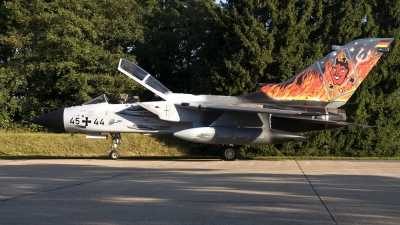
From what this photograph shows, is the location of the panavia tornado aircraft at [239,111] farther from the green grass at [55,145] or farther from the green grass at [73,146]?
the green grass at [55,145]

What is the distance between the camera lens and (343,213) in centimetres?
651

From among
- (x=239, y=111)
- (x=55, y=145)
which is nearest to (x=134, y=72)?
(x=239, y=111)

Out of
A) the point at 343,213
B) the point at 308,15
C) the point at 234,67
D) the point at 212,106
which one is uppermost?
the point at 308,15

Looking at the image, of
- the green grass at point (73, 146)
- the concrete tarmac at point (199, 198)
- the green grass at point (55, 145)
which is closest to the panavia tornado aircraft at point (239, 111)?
the green grass at point (73, 146)

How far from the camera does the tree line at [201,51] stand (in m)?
23.6

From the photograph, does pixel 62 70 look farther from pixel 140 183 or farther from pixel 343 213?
pixel 343 213

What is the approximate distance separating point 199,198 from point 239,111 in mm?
9364

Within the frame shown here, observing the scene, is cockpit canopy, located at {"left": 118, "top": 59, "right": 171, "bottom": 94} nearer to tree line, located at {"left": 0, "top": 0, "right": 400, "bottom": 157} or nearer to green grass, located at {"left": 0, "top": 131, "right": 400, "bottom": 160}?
green grass, located at {"left": 0, "top": 131, "right": 400, "bottom": 160}

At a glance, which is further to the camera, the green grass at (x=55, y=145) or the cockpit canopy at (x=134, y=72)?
the green grass at (x=55, y=145)

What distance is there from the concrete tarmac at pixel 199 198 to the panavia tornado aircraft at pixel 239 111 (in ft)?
18.7

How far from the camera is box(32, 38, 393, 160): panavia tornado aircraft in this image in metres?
17.4

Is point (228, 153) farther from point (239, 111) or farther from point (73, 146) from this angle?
point (73, 146)

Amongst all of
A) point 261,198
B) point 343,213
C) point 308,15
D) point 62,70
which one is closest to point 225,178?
point 261,198

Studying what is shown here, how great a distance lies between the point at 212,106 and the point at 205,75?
10.7 meters
